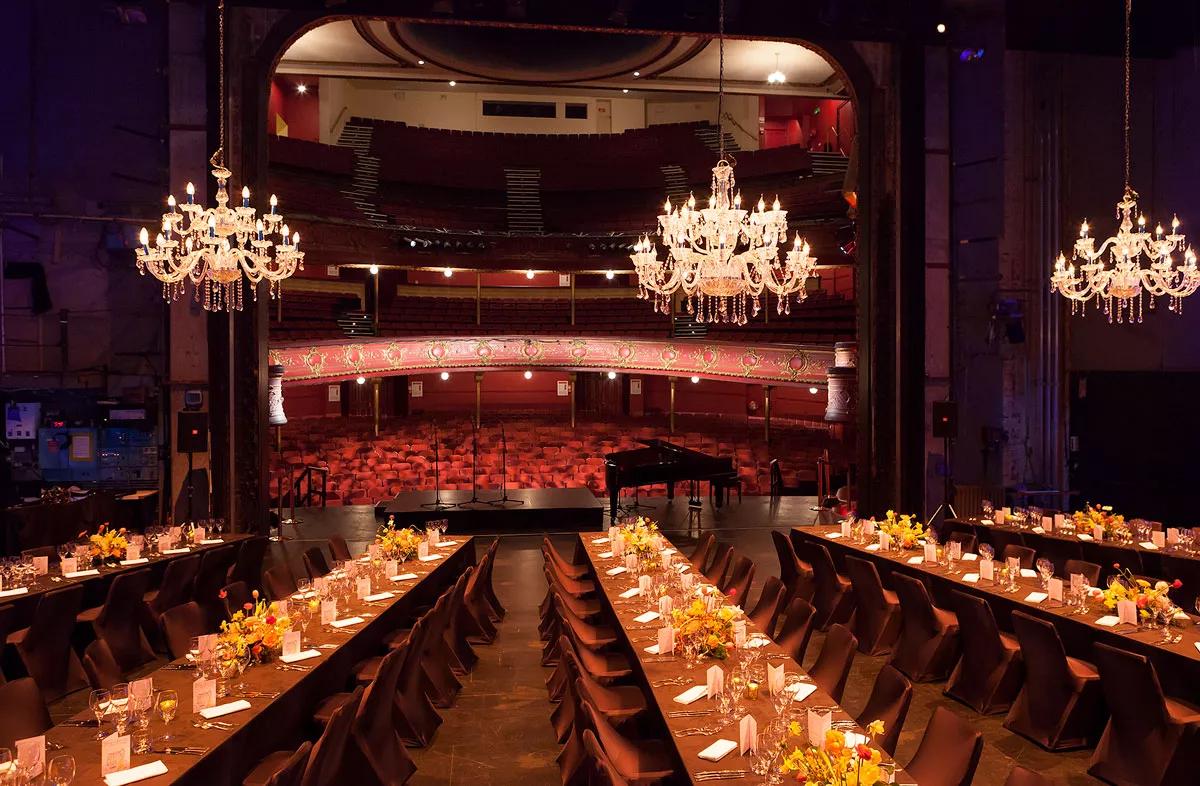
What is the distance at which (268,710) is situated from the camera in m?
3.75

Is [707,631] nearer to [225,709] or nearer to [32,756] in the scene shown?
[225,709]

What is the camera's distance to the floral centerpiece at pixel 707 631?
4316 mm

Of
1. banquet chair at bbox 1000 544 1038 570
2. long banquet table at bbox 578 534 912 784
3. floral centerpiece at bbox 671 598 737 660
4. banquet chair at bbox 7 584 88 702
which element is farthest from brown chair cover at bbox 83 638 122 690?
banquet chair at bbox 1000 544 1038 570

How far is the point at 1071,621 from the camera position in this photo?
16.2ft

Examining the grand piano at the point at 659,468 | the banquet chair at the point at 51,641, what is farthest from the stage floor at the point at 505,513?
the banquet chair at the point at 51,641

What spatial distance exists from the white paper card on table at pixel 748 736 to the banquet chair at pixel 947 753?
60 centimetres

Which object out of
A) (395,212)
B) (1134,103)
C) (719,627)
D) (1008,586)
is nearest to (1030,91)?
(1134,103)

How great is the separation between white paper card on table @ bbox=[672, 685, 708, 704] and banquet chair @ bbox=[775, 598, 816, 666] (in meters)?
1.31

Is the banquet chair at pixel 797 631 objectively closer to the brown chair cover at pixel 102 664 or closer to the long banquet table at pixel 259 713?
the long banquet table at pixel 259 713

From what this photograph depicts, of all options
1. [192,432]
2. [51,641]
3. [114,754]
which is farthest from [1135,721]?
[192,432]

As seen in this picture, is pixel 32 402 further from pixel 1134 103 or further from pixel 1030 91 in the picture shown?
pixel 1134 103

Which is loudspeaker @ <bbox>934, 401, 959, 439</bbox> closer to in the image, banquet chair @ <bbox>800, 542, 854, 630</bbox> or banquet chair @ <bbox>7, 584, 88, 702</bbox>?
A: banquet chair @ <bbox>800, 542, 854, 630</bbox>

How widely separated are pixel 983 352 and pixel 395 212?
1578cm

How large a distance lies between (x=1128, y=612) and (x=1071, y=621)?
312 mm
